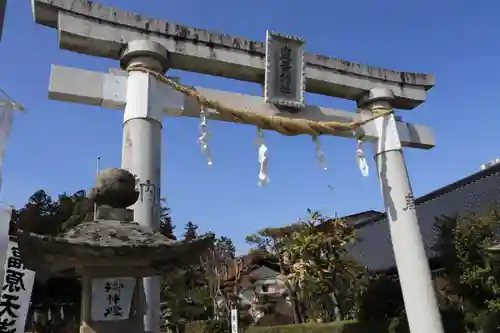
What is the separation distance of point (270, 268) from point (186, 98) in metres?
26.9

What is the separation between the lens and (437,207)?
18219 millimetres

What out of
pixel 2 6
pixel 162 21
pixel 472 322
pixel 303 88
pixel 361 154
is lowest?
pixel 472 322

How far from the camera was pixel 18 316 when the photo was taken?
8344 mm

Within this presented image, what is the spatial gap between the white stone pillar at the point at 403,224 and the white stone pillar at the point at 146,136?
15.5ft

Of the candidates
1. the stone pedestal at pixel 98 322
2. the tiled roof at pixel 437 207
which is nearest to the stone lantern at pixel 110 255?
the stone pedestal at pixel 98 322

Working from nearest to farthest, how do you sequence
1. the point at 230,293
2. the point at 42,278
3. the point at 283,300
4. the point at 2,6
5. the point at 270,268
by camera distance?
1. the point at 2,6
2. the point at 42,278
3. the point at 230,293
4. the point at 283,300
5. the point at 270,268

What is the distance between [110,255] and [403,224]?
6.73 metres

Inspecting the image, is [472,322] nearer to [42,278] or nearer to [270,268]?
[42,278]

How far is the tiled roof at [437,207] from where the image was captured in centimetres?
1546

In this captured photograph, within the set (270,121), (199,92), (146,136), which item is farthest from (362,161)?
(146,136)

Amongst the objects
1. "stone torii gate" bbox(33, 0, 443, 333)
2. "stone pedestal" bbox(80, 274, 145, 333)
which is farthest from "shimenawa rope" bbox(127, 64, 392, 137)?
"stone pedestal" bbox(80, 274, 145, 333)

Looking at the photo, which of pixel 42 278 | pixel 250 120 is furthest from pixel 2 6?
pixel 250 120

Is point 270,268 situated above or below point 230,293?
above

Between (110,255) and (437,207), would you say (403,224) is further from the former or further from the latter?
(437,207)
